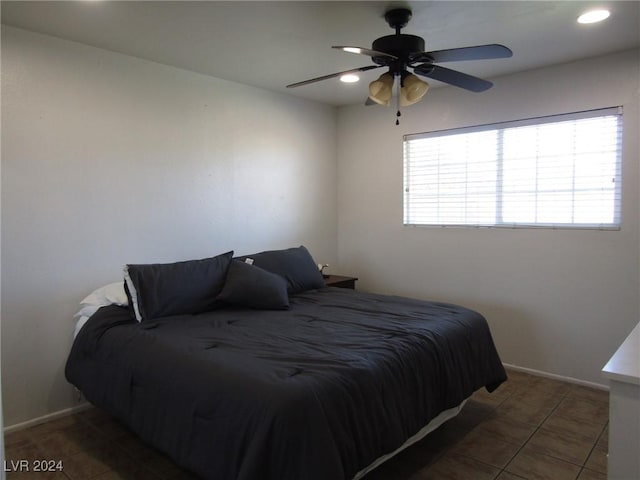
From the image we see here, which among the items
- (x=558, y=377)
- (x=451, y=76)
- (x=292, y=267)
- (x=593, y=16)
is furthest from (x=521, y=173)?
(x=292, y=267)

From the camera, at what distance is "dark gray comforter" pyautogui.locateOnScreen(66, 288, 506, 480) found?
1657mm

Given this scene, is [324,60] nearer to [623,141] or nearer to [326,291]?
[326,291]

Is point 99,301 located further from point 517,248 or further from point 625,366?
point 517,248

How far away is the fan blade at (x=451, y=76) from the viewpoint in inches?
93.6

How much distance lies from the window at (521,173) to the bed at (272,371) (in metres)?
1.23

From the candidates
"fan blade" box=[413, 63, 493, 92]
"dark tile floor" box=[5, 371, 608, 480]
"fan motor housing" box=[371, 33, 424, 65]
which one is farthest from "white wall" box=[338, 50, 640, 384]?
"fan motor housing" box=[371, 33, 424, 65]

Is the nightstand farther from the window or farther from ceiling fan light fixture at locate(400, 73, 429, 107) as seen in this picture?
ceiling fan light fixture at locate(400, 73, 429, 107)

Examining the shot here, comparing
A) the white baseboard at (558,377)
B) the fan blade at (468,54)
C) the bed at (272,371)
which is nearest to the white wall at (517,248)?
the white baseboard at (558,377)

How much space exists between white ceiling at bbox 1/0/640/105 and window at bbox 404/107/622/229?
53cm

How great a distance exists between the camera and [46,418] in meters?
2.85

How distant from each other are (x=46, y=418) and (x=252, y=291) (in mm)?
1546

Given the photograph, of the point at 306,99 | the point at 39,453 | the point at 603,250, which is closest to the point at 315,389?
the point at 39,453

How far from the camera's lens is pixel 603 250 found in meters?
3.22

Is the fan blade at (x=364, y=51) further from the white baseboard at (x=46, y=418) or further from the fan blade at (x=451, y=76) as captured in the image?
the white baseboard at (x=46, y=418)
